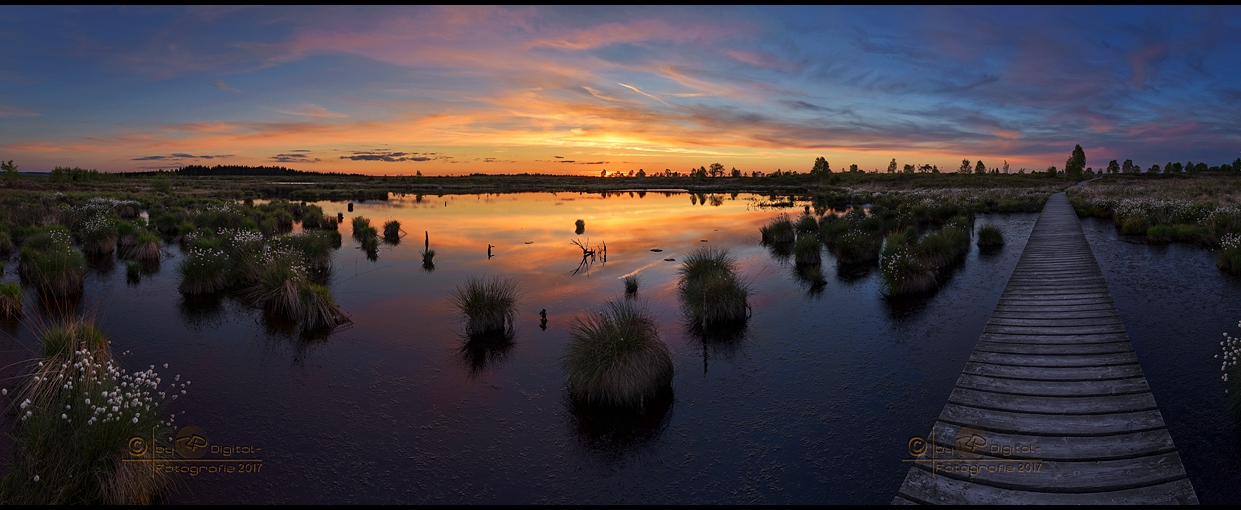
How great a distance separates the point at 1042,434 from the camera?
7.71 meters

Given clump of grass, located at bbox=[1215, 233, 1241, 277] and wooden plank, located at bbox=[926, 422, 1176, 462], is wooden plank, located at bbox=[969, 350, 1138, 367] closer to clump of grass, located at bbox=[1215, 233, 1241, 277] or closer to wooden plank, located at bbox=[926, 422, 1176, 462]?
wooden plank, located at bbox=[926, 422, 1176, 462]

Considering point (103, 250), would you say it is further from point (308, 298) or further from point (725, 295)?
point (725, 295)

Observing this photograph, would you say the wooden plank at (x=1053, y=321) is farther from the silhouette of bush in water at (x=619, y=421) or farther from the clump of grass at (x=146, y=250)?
the clump of grass at (x=146, y=250)

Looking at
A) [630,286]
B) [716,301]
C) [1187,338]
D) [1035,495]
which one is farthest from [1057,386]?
[630,286]

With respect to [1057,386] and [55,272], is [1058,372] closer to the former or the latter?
[1057,386]

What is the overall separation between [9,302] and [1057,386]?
24190 mm

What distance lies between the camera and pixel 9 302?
15.3 metres

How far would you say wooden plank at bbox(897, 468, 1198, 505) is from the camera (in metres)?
6.27

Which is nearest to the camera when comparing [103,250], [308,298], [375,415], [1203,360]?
[375,415]

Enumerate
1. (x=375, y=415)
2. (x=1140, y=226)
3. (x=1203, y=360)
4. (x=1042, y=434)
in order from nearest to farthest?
(x=1042, y=434) < (x=375, y=415) < (x=1203, y=360) < (x=1140, y=226)

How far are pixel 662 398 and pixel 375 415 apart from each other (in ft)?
17.0

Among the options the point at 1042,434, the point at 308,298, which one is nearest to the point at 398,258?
the point at 308,298

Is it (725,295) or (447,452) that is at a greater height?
(725,295)

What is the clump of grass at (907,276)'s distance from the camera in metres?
18.6
